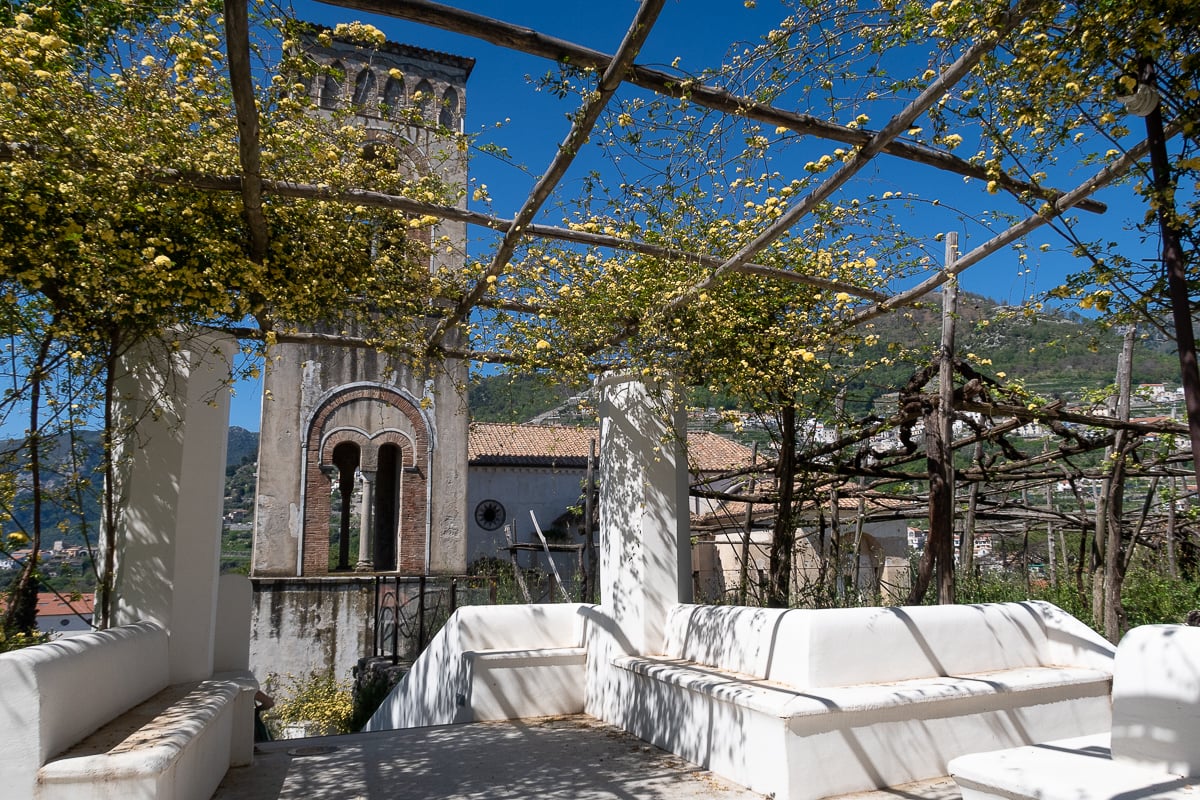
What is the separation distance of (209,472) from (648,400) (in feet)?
9.79

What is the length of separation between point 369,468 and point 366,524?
1375 millimetres

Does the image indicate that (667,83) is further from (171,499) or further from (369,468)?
(369,468)

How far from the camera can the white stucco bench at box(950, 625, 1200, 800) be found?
2.55m

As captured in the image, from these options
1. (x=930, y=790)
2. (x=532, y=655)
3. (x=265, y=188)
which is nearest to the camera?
(x=930, y=790)

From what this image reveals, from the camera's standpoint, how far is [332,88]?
26.9 ft

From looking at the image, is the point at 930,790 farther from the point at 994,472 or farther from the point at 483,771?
the point at 994,472

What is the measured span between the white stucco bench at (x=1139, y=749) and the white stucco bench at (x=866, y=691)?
1.24 m

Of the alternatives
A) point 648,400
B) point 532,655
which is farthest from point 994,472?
point 532,655

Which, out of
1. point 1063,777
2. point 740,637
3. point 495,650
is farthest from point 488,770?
point 1063,777

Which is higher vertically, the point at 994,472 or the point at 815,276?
the point at 815,276

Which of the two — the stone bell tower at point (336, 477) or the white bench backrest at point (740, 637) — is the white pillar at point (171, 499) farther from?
the stone bell tower at point (336, 477)

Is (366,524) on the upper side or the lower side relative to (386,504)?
lower

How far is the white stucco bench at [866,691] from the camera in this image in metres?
4.12

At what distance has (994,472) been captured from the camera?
721 centimetres
